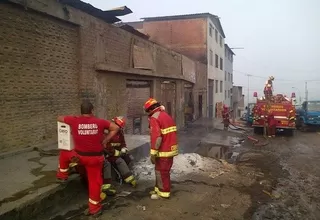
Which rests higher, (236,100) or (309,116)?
(236,100)

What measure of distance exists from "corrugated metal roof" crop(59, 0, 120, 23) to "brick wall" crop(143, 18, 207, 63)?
57.8 feet

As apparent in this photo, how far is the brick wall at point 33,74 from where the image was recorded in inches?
259

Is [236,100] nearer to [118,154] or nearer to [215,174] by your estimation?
[215,174]

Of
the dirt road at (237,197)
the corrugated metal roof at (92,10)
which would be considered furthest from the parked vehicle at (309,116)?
the corrugated metal roof at (92,10)

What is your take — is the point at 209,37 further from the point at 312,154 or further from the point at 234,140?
the point at 312,154

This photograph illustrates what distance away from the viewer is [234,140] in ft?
48.0

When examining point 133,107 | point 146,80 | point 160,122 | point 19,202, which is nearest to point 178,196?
point 160,122

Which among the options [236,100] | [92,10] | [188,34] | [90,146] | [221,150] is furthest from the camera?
[236,100]

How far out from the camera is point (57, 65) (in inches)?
318

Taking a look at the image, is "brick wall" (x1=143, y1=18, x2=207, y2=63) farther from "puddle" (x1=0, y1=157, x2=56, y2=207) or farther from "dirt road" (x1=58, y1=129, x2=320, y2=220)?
"puddle" (x1=0, y1=157, x2=56, y2=207)

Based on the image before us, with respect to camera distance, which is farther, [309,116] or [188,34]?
[188,34]

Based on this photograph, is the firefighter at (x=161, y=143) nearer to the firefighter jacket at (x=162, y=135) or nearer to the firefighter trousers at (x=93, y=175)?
the firefighter jacket at (x=162, y=135)

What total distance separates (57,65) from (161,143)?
4281 millimetres

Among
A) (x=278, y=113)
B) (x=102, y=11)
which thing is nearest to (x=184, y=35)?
(x=278, y=113)
